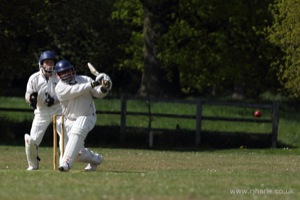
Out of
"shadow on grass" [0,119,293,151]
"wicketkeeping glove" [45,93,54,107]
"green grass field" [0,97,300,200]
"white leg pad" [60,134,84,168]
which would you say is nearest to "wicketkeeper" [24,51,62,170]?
"wicketkeeping glove" [45,93,54,107]

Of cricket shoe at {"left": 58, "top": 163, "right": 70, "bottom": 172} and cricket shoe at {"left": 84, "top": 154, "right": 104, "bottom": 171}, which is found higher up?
cricket shoe at {"left": 58, "top": 163, "right": 70, "bottom": 172}

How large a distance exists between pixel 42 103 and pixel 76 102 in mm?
1965

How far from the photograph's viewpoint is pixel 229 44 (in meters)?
45.3

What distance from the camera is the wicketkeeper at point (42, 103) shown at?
1955 centimetres

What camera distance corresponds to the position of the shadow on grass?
3325 cm

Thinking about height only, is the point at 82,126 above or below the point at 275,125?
above

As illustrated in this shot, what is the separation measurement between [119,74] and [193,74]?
13422 millimetres

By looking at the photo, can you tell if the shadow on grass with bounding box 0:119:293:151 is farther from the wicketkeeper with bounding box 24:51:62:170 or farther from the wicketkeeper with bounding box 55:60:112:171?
the wicketkeeper with bounding box 55:60:112:171

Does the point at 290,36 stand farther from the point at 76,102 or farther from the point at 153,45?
the point at 76,102

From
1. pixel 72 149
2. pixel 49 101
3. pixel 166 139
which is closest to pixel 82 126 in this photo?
pixel 72 149

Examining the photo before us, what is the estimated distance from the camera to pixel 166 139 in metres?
33.5

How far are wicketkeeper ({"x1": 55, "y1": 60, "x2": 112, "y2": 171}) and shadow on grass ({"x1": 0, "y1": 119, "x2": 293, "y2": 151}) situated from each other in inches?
584

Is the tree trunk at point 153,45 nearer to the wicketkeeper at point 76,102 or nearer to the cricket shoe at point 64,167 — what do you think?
the wicketkeeper at point 76,102

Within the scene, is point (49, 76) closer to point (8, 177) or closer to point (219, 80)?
point (8, 177)
